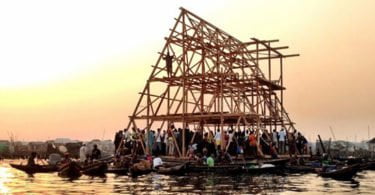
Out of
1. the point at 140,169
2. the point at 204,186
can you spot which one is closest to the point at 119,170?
the point at 140,169

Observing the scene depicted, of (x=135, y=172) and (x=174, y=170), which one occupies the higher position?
(x=174, y=170)

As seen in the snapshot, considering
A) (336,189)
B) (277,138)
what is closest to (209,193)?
(336,189)

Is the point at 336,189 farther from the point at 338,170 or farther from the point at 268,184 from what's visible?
the point at 338,170

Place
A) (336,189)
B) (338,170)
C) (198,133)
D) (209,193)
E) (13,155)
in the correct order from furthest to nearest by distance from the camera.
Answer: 1. (13,155)
2. (198,133)
3. (338,170)
4. (336,189)
5. (209,193)

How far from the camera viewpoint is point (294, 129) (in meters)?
42.4

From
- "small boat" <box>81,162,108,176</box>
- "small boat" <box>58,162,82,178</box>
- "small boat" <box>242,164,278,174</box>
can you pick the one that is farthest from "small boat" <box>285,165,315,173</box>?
"small boat" <box>58,162,82,178</box>

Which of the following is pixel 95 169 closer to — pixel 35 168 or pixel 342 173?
pixel 35 168

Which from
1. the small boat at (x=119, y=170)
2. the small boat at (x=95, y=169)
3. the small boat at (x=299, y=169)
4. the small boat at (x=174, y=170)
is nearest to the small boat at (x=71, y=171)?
the small boat at (x=95, y=169)

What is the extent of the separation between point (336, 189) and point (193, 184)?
640cm

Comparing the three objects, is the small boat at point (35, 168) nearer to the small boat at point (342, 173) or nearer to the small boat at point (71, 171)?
the small boat at point (71, 171)

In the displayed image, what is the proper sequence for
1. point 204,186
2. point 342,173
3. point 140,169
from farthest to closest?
point 140,169, point 342,173, point 204,186

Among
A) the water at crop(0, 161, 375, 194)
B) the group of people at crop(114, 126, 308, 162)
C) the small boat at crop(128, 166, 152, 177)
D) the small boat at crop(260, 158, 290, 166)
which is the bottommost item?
the water at crop(0, 161, 375, 194)

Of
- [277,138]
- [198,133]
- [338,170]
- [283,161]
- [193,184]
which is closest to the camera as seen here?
[193,184]

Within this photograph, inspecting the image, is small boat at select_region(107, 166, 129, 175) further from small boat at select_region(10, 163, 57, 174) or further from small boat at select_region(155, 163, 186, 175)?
small boat at select_region(10, 163, 57, 174)
